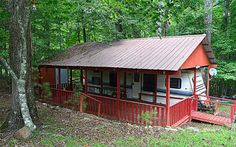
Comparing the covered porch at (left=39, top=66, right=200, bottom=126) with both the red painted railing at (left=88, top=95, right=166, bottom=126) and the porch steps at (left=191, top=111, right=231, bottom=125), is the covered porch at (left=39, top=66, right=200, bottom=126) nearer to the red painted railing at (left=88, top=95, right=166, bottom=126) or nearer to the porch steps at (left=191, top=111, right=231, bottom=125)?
the red painted railing at (left=88, top=95, right=166, bottom=126)

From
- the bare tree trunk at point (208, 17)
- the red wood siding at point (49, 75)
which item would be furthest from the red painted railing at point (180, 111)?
the red wood siding at point (49, 75)

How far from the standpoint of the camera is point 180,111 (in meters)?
9.67

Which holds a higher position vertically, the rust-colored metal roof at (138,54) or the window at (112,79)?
the rust-colored metal roof at (138,54)

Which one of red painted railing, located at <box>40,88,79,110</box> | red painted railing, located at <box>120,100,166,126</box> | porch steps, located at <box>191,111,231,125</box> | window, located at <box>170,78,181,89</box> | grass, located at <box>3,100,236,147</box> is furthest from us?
window, located at <box>170,78,181,89</box>

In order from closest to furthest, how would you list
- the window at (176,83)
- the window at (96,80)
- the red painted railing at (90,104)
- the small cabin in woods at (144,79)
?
the small cabin in woods at (144,79)
the red painted railing at (90,104)
the window at (176,83)
the window at (96,80)

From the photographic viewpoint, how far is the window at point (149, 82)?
484 inches

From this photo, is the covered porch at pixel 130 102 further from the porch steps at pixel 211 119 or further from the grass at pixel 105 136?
the grass at pixel 105 136

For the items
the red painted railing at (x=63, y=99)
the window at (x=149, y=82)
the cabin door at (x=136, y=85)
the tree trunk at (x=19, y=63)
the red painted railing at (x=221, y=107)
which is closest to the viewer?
the tree trunk at (x=19, y=63)

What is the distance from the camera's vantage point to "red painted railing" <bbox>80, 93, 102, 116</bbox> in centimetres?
1080

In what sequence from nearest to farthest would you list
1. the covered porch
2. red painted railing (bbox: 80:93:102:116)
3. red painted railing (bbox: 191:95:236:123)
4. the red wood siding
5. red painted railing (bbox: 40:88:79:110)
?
the covered porch, red painted railing (bbox: 191:95:236:123), red painted railing (bbox: 80:93:102:116), red painted railing (bbox: 40:88:79:110), the red wood siding

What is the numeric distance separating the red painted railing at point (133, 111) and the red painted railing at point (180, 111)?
1.60ft

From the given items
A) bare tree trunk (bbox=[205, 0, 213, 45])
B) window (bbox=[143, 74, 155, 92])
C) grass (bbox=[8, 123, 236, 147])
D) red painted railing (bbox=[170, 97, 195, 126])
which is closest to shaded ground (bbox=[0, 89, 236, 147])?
grass (bbox=[8, 123, 236, 147])

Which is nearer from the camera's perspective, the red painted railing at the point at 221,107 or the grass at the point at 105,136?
the grass at the point at 105,136

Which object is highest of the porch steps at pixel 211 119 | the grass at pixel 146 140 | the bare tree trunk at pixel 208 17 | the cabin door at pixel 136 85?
the bare tree trunk at pixel 208 17
